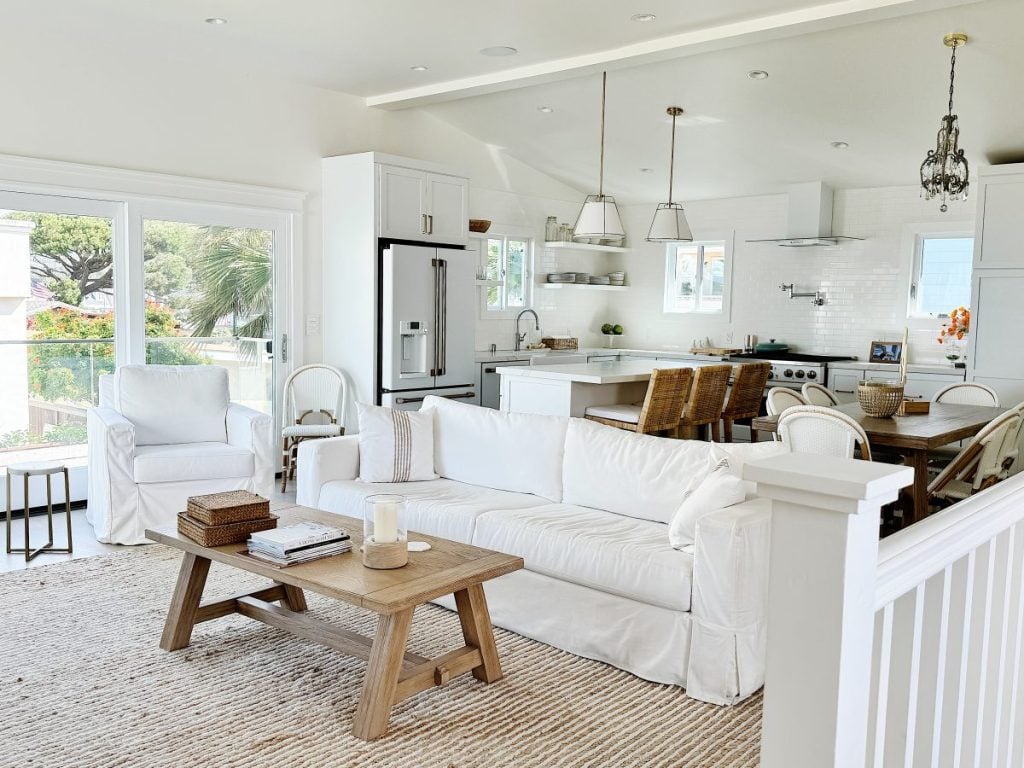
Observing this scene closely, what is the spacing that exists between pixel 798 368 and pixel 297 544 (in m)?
5.51

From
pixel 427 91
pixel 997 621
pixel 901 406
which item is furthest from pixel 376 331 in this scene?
pixel 997 621

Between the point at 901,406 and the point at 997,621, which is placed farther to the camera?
the point at 901,406

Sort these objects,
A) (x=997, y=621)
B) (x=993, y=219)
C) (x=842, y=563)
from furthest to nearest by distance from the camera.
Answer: (x=993, y=219) → (x=997, y=621) → (x=842, y=563)

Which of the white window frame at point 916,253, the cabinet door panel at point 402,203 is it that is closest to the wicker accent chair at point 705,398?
the white window frame at point 916,253

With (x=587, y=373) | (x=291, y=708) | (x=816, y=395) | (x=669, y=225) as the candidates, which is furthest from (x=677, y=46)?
(x=291, y=708)

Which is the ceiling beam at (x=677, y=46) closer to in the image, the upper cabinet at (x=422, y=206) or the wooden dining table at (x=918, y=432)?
the upper cabinet at (x=422, y=206)

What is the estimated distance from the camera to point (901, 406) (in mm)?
5074

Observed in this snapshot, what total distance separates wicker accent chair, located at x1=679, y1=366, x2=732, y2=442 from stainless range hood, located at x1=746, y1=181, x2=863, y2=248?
2145 millimetres

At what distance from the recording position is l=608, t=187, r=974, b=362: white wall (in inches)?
294

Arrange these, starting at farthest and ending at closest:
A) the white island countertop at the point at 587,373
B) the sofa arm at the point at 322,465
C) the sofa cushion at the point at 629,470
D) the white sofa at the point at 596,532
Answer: the white island countertop at the point at 587,373 < the sofa arm at the point at 322,465 < the sofa cushion at the point at 629,470 < the white sofa at the point at 596,532

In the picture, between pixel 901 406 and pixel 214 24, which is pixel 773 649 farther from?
pixel 214 24

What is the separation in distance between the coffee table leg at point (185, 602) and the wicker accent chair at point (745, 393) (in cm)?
411

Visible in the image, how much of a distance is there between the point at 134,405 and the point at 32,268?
106 centimetres

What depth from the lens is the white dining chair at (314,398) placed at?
21.4 ft
